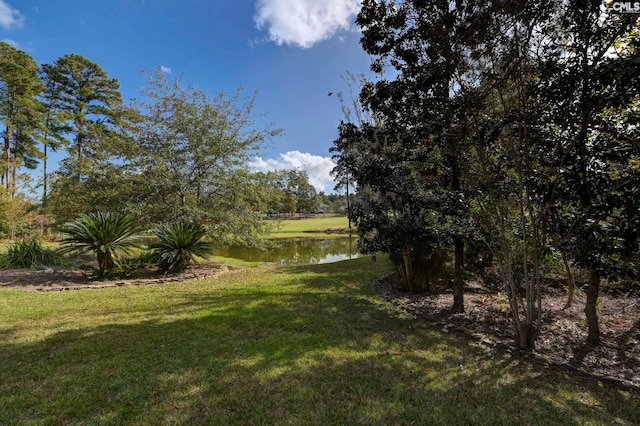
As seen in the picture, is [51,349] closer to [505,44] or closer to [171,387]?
[171,387]

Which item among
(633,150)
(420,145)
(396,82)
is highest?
(396,82)

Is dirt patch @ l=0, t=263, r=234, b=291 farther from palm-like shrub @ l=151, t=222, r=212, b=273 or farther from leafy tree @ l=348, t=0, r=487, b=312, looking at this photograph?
leafy tree @ l=348, t=0, r=487, b=312

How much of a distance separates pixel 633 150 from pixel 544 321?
2790 mm

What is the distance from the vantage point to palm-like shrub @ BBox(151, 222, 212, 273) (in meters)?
7.17

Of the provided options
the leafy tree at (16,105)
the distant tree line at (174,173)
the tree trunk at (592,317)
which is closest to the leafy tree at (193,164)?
the distant tree line at (174,173)

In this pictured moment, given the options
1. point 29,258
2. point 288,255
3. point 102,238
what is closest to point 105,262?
point 102,238

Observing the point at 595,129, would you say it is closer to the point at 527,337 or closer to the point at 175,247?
the point at 527,337

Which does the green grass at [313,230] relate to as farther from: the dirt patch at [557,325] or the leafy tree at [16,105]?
the leafy tree at [16,105]

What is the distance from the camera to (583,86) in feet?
8.98

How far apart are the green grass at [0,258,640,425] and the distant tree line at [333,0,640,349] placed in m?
1.07

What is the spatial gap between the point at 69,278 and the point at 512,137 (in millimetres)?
8781

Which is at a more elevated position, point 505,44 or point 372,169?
point 505,44

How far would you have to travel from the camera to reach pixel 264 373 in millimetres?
2686

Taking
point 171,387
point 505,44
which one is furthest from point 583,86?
point 171,387
